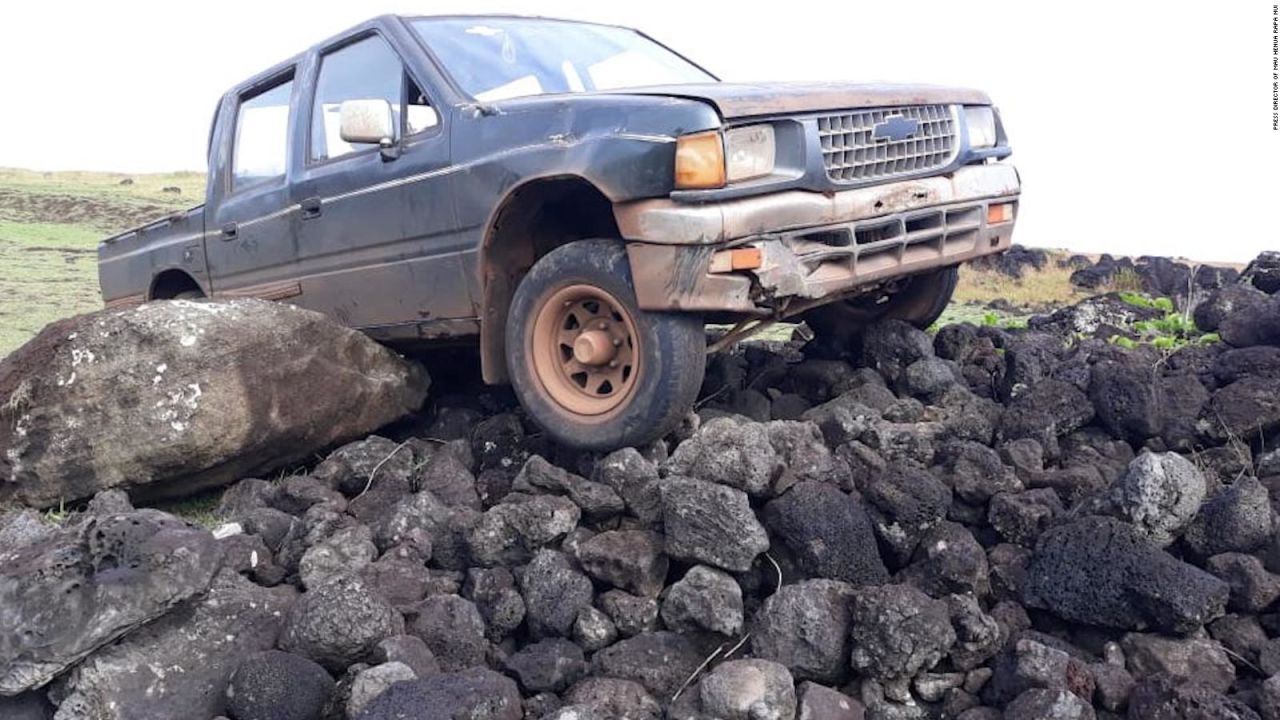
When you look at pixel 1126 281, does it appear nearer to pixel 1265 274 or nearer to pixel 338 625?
pixel 1265 274

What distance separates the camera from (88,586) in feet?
12.0

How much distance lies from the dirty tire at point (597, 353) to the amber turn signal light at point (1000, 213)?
5.73ft

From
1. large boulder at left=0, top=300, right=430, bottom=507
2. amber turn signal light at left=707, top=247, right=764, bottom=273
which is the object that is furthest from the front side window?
amber turn signal light at left=707, top=247, right=764, bottom=273

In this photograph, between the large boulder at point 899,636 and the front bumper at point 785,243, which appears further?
the front bumper at point 785,243

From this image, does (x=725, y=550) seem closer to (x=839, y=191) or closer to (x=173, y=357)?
(x=839, y=191)

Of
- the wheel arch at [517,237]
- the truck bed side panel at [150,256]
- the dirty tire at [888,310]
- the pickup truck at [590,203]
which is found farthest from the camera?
the truck bed side panel at [150,256]

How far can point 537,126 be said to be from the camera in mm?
4859

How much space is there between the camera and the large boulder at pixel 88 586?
11.6 feet

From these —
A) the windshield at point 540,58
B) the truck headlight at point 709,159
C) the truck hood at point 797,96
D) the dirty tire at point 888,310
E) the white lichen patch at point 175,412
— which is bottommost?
the white lichen patch at point 175,412

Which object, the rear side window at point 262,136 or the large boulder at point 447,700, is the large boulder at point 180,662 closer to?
the large boulder at point 447,700

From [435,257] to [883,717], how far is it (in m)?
3.12

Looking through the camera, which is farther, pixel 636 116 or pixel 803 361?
pixel 803 361

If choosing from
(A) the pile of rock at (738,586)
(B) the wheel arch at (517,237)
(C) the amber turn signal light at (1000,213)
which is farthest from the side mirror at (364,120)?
(C) the amber turn signal light at (1000,213)

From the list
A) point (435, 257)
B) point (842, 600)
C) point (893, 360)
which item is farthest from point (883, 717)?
point (435, 257)
